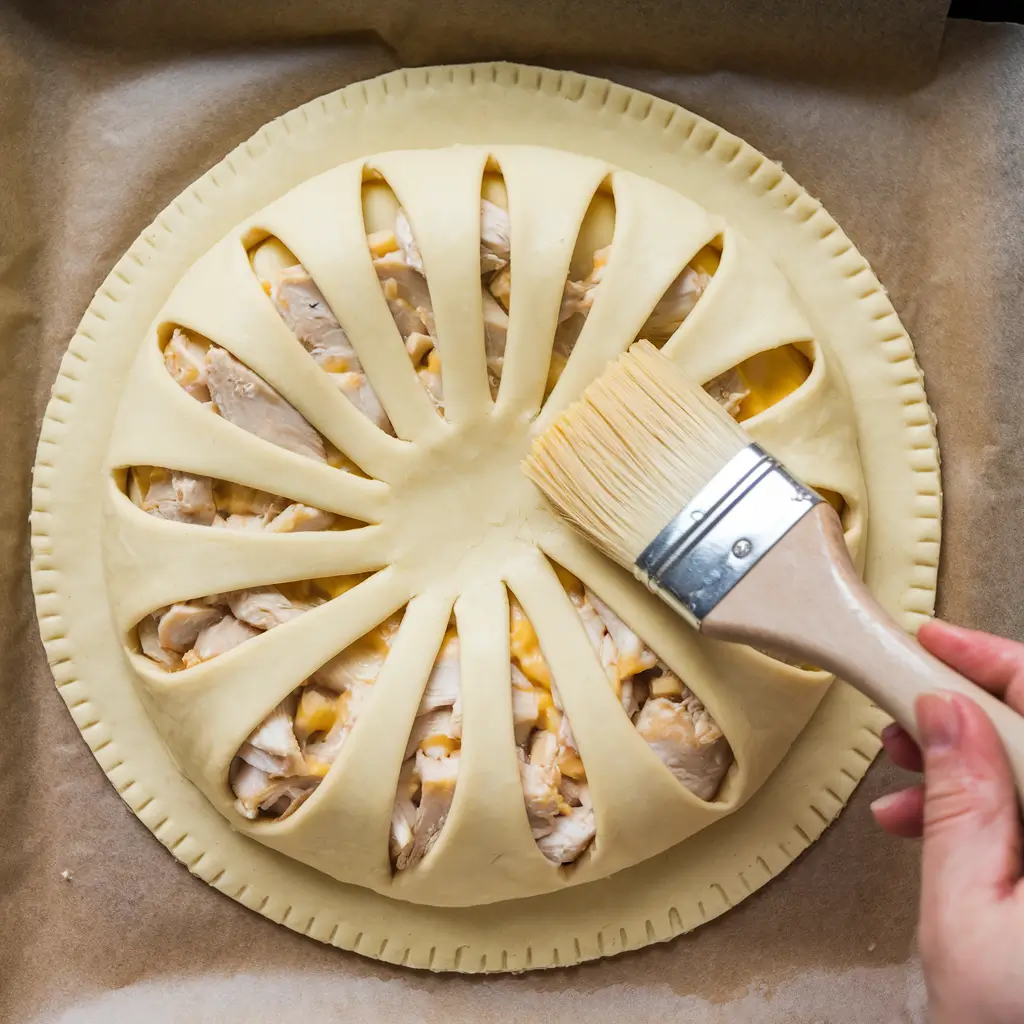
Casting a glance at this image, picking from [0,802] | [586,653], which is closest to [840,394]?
[586,653]

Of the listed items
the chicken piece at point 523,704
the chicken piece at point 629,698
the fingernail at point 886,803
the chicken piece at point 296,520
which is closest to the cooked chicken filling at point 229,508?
the chicken piece at point 296,520

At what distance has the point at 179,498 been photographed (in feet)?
4.44

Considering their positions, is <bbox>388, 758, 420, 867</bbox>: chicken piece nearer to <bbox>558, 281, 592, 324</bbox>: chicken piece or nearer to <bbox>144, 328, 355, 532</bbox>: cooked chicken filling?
<bbox>144, 328, 355, 532</bbox>: cooked chicken filling

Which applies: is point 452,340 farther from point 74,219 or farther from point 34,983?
point 34,983

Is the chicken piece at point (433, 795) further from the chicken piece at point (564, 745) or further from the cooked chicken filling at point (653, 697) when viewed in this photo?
the cooked chicken filling at point (653, 697)

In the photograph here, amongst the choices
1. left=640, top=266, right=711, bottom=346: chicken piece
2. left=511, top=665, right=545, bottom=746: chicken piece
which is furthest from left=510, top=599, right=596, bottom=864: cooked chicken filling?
left=640, top=266, right=711, bottom=346: chicken piece

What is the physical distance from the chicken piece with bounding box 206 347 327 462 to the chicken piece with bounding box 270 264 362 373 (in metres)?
0.08

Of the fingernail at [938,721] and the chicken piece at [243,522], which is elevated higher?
the fingernail at [938,721]

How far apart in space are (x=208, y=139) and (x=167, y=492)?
62cm

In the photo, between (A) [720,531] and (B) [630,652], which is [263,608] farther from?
(A) [720,531]

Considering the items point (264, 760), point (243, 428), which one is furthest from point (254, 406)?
point (264, 760)

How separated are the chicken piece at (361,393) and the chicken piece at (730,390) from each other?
1.45 feet

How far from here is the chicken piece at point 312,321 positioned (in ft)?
4.38

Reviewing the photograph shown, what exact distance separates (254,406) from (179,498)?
17 centimetres
